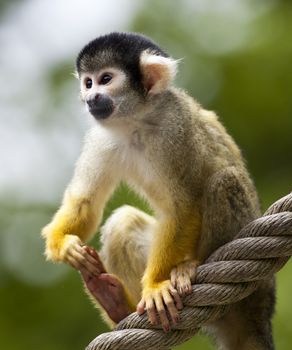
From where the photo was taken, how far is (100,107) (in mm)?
5684

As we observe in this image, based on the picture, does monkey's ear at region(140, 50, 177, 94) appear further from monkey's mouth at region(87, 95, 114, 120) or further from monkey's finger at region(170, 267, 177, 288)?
→ monkey's finger at region(170, 267, 177, 288)

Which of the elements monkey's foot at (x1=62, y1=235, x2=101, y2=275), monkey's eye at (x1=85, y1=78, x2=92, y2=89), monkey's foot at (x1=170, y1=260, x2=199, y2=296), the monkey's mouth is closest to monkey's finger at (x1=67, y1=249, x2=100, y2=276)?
monkey's foot at (x1=62, y1=235, x2=101, y2=275)

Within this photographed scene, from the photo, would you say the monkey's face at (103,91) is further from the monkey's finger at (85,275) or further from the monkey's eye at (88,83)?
the monkey's finger at (85,275)

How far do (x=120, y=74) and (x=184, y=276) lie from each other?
1.53m

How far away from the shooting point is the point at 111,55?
5.73 metres

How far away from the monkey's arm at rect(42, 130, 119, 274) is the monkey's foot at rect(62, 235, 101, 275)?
0.71ft

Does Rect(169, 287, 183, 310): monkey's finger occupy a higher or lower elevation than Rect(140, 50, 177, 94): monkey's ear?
lower

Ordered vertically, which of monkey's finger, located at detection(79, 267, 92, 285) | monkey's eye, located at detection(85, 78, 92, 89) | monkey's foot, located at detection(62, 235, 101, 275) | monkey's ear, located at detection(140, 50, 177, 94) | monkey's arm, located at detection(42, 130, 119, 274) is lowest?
monkey's finger, located at detection(79, 267, 92, 285)

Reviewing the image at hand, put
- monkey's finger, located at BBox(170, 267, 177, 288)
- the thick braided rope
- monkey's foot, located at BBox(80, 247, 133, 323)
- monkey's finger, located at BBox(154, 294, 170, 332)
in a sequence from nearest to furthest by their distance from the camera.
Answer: the thick braided rope → monkey's finger, located at BBox(154, 294, 170, 332) → monkey's finger, located at BBox(170, 267, 177, 288) → monkey's foot, located at BBox(80, 247, 133, 323)

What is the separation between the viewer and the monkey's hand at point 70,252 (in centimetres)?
535

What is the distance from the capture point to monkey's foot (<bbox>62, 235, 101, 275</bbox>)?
5.35 m

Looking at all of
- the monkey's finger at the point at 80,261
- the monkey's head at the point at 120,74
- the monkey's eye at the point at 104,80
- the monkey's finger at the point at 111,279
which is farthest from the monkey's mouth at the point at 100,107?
the monkey's finger at the point at 111,279

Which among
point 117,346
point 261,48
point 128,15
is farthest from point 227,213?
point 128,15

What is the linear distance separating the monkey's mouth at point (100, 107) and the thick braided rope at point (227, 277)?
1387 mm
